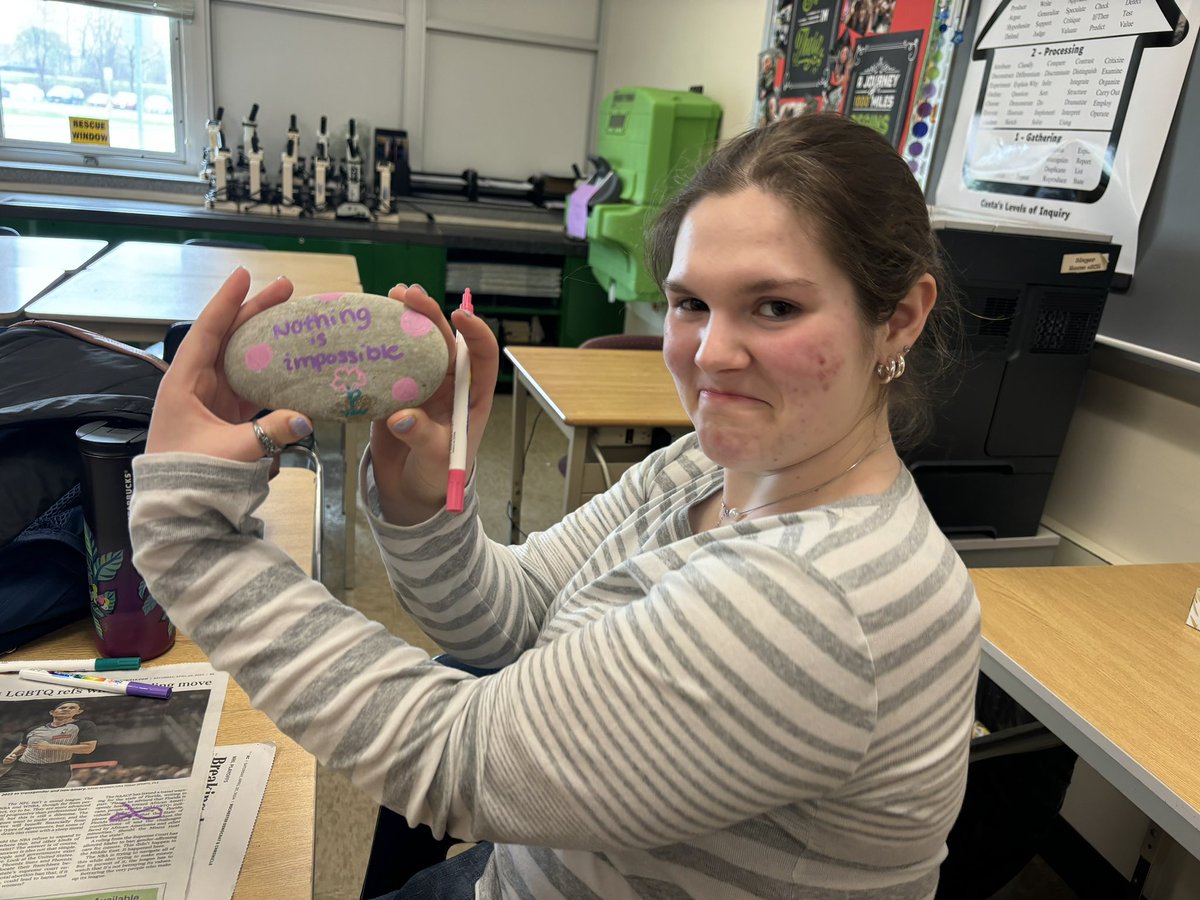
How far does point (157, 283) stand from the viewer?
2.54 metres

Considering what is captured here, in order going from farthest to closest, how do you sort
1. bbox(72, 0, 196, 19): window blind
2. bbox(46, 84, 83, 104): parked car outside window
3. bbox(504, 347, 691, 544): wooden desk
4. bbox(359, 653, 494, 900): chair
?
bbox(46, 84, 83, 104): parked car outside window
bbox(72, 0, 196, 19): window blind
bbox(504, 347, 691, 544): wooden desk
bbox(359, 653, 494, 900): chair

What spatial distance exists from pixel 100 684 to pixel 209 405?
14.5 inches

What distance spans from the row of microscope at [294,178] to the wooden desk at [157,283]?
0.92 meters

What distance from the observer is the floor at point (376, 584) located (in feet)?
5.74

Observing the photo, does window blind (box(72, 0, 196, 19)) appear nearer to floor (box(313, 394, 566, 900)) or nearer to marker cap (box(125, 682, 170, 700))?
floor (box(313, 394, 566, 900))

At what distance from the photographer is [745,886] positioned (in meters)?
0.66

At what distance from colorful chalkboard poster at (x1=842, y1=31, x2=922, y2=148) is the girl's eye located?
2.07 metres

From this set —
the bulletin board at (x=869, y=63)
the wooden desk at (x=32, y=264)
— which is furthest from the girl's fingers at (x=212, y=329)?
the bulletin board at (x=869, y=63)

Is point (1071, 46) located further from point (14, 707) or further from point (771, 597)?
point (14, 707)

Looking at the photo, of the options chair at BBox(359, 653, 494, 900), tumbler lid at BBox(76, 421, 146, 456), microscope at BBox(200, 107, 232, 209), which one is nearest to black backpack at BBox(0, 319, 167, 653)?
tumbler lid at BBox(76, 421, 146, 456)

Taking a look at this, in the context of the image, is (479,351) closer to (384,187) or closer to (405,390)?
(405,390)

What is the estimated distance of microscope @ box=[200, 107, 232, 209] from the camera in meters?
4.25

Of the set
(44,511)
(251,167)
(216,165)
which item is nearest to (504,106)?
(251,167)

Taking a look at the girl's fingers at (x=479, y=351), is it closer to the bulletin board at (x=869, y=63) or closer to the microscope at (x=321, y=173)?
the bulletin board at (x=869, y=63)
